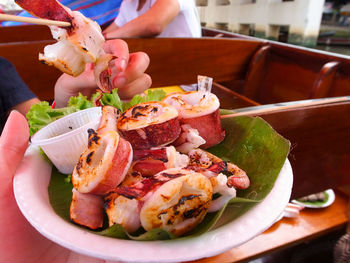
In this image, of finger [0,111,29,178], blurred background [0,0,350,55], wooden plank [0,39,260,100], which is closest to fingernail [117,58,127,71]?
finger [0,111,29,178]

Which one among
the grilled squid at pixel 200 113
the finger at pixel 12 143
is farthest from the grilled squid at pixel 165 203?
the finger at pixel 12 143

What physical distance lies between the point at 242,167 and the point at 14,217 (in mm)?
1025

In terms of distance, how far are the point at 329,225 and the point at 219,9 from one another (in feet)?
45.5

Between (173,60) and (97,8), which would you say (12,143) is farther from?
(97,8)

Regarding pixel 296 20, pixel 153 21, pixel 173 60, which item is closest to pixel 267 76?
pixel 173 60

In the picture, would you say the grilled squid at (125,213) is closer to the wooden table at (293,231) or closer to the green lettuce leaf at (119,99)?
the green lettuce leaf at (119,99)

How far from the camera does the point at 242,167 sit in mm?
1272

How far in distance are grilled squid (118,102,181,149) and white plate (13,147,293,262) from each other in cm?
42

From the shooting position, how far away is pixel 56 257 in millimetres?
1200

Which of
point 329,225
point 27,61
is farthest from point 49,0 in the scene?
point 329,225

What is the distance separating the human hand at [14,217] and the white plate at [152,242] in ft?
0.45

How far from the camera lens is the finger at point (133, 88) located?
193 cm

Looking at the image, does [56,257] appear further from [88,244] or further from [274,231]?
[274,231]

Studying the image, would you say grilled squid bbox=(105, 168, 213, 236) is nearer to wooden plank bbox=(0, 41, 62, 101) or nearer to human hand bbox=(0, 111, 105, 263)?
human hand bbox=(0, 111, 105, 263)
